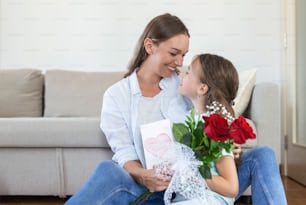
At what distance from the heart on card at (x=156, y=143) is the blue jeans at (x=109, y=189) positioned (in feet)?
0.36

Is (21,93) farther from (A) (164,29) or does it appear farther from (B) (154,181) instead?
(B) (154,181)

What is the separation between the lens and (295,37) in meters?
3.04

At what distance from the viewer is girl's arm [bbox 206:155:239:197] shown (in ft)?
3.83

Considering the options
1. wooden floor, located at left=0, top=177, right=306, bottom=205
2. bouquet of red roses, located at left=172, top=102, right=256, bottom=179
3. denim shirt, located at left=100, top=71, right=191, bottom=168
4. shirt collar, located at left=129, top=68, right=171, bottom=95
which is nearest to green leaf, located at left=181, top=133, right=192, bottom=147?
bouquet of red roses, located at left=172, top=102, right=256, bottom=179

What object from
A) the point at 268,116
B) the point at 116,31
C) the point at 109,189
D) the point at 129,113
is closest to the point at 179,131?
the point at 109,189

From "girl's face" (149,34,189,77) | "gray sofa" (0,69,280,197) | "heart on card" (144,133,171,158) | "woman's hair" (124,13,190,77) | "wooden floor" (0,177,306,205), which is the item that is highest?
"woman's hair" (124,13,190,77)

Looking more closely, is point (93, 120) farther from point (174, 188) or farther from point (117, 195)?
point (174, 188)

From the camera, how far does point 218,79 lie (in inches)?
52.0

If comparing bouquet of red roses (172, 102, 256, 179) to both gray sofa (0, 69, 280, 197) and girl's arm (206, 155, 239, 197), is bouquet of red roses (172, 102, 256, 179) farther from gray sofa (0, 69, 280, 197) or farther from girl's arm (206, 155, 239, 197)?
gray sofa (0, 69, 280, 197)

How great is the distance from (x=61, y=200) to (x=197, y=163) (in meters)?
1.46

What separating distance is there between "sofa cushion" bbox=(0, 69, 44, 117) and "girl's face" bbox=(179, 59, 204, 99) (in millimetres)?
1701

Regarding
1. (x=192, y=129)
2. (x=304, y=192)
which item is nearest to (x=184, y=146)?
(x=192, y=129)

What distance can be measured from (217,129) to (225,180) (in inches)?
8.9

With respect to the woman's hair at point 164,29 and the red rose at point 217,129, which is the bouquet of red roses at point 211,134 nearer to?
the red rose at point 217,129
